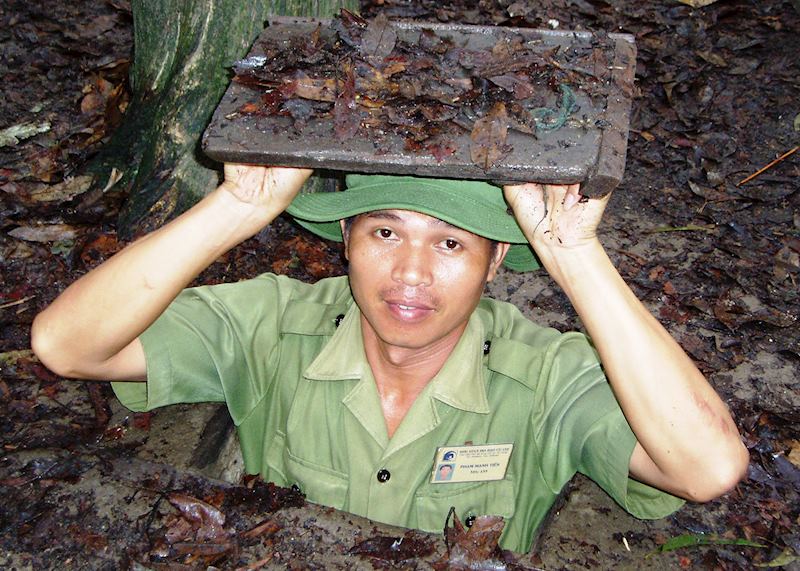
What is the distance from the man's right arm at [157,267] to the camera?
A: 2.61 meters

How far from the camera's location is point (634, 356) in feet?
8.08

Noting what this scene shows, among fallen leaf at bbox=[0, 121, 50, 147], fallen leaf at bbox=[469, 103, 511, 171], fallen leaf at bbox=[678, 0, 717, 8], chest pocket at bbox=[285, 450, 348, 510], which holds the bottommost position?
chest pocket at bbox=[285, 450, 348, 510]

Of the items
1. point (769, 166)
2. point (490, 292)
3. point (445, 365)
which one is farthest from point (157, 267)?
point (769, 166)

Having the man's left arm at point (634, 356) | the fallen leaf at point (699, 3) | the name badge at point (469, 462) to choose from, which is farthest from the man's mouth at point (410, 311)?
the fallen leaf at point (699, 3)

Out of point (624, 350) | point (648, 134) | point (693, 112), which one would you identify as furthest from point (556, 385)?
point (693, 112)

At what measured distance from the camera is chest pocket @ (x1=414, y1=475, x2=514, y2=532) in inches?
118

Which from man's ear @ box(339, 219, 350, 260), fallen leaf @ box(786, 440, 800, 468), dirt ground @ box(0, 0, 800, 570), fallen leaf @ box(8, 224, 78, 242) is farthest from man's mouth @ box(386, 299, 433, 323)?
fallen leaf @ box(8, 224, 78, 242)

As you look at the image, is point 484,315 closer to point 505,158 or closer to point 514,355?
point 514,355

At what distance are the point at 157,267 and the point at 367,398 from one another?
2.95 feet

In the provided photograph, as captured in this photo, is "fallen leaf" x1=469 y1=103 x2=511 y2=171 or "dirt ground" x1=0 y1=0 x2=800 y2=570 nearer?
"fallen leaf" x1=469 y1=103 x2=511 y2=171

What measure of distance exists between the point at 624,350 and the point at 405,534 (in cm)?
93

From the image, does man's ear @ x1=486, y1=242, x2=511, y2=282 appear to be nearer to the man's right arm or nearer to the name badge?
the name badge

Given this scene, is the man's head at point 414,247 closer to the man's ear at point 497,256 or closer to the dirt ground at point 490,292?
the man's ear at point 497,256

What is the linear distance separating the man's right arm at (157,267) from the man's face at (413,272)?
314 millimetres
